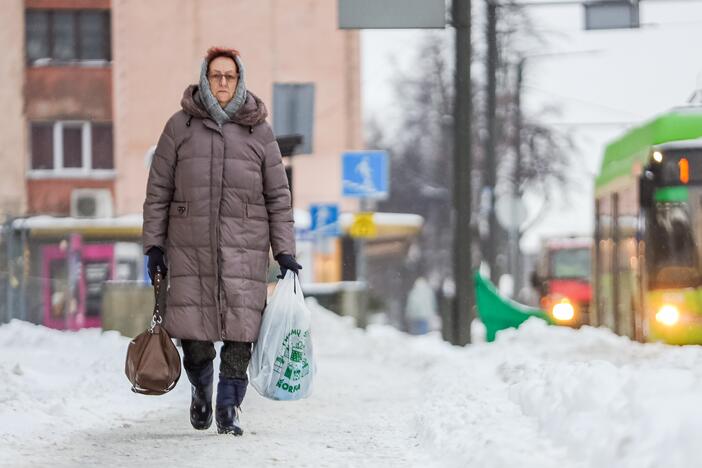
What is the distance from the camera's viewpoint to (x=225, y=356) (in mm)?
8555

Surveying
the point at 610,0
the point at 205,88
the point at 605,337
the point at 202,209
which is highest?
the point at 610,0

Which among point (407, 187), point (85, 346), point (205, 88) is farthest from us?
point (407, 187)

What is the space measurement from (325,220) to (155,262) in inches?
721

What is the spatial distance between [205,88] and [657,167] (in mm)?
9185

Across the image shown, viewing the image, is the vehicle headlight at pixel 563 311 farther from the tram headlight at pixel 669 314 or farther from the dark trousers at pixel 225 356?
the dark trousers at pixel 225 356

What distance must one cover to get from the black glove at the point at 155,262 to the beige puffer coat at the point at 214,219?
3 cm

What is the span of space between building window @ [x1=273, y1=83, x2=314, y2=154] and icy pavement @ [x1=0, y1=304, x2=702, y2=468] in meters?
3.43

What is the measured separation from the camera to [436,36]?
51469 mm

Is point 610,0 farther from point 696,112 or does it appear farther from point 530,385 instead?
point 530,385

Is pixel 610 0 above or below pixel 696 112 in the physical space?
above

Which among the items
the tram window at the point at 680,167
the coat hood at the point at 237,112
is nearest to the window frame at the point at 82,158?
the tram window at the point at 680,167

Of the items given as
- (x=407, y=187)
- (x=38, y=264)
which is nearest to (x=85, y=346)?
(x=38, y=264)

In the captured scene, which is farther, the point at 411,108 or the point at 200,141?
the point at 411,108

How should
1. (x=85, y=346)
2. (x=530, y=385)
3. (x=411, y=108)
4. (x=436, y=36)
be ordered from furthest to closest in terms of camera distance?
(x=411, y=108) → (x=436, y=36) → (x=85, y=346) → (x=530, y=385)
